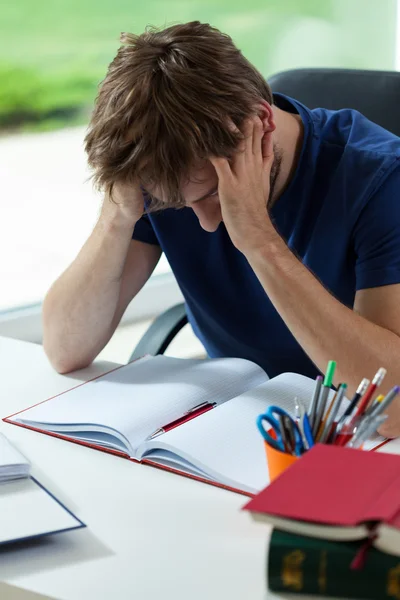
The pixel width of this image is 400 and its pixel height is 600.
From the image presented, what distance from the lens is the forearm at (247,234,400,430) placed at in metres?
Answer: 1.29

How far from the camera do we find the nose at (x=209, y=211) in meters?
1.43

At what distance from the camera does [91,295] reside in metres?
1.60

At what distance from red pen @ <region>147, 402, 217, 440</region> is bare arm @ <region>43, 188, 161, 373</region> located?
32cm

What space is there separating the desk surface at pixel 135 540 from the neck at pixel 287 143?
56 centimetres

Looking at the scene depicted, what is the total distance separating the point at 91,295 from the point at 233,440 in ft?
1.80

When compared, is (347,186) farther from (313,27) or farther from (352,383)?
(313,27)

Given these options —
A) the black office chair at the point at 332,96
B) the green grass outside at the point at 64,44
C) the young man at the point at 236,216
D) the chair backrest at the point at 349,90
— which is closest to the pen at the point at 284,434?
the young man at the point at 236,216

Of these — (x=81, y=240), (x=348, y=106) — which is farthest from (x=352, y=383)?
(x=81, y=240)

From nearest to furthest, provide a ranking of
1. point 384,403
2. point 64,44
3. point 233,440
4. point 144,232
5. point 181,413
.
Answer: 1. point 384,403
2. point 233,440
3. point 181,413
4. point 144,232
5. point 64,44

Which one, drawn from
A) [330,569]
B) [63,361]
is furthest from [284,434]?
[63,361]

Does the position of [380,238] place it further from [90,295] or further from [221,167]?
[90,295]

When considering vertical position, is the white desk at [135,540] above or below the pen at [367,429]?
below

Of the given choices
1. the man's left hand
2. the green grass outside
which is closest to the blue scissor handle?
the man's left hand

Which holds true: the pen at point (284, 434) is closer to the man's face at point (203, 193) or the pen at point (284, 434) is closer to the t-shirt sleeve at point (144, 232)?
the man's face at point (203, 193)
